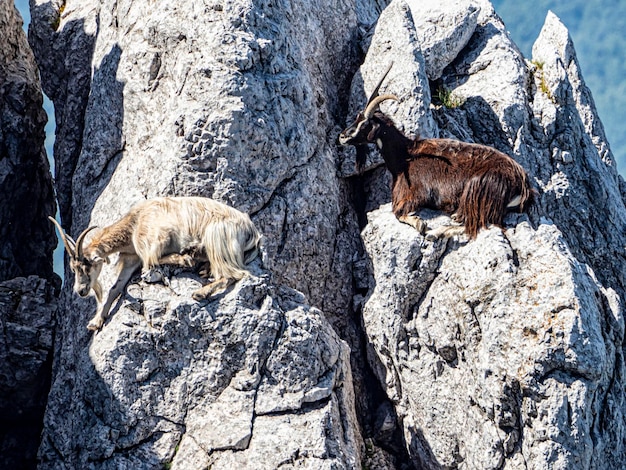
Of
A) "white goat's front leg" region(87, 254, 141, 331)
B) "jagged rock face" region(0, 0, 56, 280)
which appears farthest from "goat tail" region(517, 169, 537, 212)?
"jagged rock face" region(0, 0, 56, 280)

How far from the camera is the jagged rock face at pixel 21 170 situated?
13078 millimetres

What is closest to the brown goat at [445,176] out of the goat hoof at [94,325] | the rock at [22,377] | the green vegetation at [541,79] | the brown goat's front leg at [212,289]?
the brown goat's front leg at [212,289]

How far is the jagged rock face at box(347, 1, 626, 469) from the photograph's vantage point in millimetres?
8641

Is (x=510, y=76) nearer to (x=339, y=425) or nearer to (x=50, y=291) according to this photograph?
(x=339, y=425)

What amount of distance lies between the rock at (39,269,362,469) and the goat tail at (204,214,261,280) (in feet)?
0.63

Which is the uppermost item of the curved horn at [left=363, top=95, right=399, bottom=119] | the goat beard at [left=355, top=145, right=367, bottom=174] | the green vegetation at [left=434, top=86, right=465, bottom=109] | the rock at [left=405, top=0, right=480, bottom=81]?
the rock at [left=405, top=0, right=480, bottom=81]

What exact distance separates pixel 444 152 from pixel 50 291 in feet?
20.6

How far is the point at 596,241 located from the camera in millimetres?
12656

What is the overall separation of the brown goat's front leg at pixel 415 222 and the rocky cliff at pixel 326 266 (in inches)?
6.1

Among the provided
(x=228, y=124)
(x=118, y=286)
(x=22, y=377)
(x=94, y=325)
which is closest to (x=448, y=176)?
(x=228, y=124)

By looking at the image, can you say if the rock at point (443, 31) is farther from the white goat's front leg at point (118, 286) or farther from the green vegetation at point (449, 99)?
the white goat's front leg at point (118, 286)

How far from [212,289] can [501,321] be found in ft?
11.1

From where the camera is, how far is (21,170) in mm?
13367

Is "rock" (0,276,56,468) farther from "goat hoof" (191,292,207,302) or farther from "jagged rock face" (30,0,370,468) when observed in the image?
"goat hoof" (191,292,207,302)
